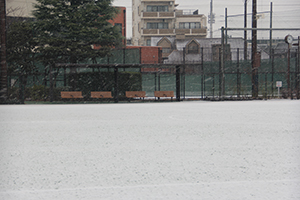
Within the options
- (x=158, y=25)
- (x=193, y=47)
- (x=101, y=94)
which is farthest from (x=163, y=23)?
(x=101, y=94)

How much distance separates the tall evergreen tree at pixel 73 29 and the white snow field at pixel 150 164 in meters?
19.5

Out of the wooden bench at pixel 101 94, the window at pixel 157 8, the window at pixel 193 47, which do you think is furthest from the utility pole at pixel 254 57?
the window at pixel 157 8

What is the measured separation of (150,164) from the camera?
22.4 ft

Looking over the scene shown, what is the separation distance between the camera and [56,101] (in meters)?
29.5

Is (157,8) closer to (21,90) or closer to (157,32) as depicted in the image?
(157,32)

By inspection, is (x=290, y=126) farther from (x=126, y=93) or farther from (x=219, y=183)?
(x=126, y=93)

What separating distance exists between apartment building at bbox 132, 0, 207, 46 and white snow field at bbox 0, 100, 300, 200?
74.1 metres

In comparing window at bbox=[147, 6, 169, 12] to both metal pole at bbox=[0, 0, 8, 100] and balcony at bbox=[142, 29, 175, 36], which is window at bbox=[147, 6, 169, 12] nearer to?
balcony at bbox=[142, 29, 175, 36]

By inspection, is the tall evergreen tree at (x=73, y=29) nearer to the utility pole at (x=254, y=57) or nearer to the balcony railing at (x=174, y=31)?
the utility pole at (x=254, y=57)

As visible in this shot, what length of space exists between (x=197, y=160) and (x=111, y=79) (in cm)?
2431

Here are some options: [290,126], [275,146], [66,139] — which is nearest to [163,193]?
[275,146]

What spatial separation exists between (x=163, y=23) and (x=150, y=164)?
81.3 metres

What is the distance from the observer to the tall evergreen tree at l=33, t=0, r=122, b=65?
3017 centimetres

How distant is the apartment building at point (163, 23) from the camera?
8369 cm
